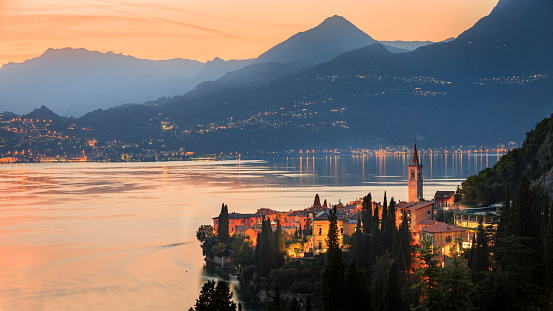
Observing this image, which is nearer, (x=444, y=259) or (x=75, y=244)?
(x=444, y=259)

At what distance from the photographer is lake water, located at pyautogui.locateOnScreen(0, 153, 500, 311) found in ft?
112

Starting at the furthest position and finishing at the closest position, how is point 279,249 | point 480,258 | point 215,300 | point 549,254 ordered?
point 279,249, point 480,258, point 549,254, point 215,300

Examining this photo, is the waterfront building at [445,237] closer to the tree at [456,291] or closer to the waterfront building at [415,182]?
the tree at [456,291]

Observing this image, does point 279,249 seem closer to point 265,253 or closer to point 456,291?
point 265,253

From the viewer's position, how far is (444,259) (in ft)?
101

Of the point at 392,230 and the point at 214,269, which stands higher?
the point at 392,230

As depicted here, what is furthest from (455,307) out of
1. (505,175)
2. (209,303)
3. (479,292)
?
(505,175)

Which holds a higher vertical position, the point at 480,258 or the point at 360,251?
the point at 480,258

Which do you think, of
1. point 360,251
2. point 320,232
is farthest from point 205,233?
point 360,251

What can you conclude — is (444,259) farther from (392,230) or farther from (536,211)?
(536,211)

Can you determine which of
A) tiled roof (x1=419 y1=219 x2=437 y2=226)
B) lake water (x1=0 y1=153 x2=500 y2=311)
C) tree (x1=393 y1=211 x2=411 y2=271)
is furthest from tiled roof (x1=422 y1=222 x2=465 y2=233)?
lake water (x1=0 y1=153 x2=500 y2=311)

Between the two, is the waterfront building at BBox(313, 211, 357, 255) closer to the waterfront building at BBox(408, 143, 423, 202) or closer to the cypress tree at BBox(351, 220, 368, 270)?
the cypress tree at BBox(351, 220, 368, 270)

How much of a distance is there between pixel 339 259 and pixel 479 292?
17.1 feet

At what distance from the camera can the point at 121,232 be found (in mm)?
56250
